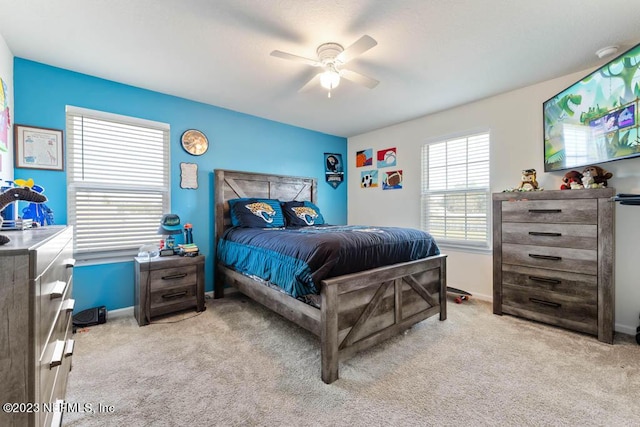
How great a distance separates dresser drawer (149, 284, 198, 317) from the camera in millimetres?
2605

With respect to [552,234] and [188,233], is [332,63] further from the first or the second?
[552,234]

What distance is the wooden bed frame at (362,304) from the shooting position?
69.6 inches

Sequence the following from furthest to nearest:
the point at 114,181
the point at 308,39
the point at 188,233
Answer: the point at 188,233 < the point at 114,181 < the point at 308,39

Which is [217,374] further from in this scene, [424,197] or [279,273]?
[424,197]

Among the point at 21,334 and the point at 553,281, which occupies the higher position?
the point at 21,334

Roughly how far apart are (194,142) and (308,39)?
1.96 m

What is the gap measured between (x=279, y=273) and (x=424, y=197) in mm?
2683

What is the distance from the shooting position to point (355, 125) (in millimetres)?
4273

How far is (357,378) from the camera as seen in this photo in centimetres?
178

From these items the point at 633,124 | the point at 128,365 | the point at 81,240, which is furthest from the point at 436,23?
the point at 81,240

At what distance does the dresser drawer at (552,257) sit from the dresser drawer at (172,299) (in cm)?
335

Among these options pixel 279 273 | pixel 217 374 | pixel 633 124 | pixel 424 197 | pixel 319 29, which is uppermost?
pixel 319 29

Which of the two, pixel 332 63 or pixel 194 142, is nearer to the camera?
pixel 332 63

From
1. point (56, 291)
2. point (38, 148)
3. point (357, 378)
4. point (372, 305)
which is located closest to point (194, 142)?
point (38, 148)
